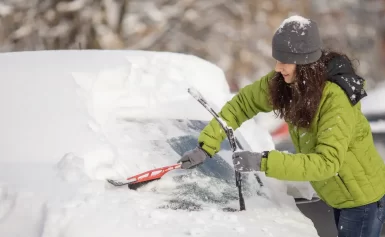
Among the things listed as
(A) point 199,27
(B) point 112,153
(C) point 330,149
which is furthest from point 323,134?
(A) point 199,27

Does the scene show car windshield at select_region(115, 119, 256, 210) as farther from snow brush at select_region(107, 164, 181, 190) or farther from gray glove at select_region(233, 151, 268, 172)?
gray glove at select_region(233, 151, 268, 172)

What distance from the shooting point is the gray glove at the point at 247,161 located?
2.48m

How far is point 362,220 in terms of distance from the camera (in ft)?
9.10

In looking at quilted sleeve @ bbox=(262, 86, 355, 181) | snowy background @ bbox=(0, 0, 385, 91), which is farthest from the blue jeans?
snowy background @ bbox=(0, 0, 385, 91)

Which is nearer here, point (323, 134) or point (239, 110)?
point (323, 134)

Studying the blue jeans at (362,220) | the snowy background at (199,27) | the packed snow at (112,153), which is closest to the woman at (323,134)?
the blue jeans at (362,220)

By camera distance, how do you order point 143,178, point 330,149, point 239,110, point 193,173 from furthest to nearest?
1. point 239,110
2. point 193,173
3. point 143,178
4. point 330,149

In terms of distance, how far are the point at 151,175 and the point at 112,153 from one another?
0.68 ft

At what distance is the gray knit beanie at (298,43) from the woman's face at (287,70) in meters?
0.03

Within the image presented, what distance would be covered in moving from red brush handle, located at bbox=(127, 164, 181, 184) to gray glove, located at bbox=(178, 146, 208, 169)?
0.13 feet

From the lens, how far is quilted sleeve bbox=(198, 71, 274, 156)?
289 cm

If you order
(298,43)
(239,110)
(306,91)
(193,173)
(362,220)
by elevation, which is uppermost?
(298,43)

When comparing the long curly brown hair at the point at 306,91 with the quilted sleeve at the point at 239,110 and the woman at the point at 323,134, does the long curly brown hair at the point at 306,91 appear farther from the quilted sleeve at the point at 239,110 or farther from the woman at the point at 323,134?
the quilted sleeve at the point at 239,110

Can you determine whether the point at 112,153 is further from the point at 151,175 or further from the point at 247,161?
the point at 247,161
